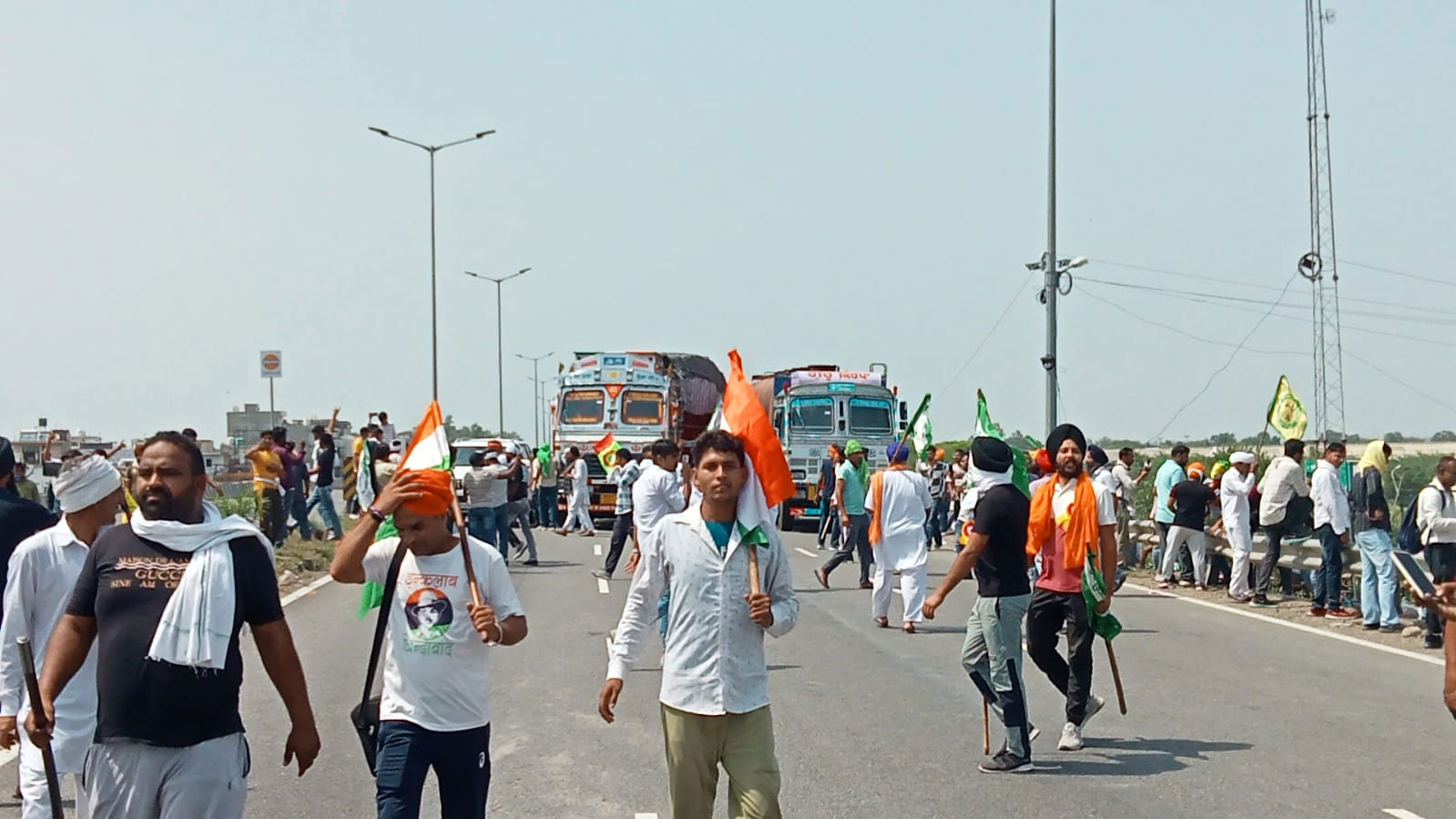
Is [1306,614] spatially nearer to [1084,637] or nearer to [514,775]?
[1084,637]

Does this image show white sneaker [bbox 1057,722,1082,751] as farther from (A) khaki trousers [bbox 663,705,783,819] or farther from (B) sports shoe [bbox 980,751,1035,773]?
(A) khaki trousers [bbox 663,705,783,819]

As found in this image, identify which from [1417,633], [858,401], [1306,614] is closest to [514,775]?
[1417,633]

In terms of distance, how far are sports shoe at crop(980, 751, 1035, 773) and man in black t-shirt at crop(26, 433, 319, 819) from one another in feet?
14.9

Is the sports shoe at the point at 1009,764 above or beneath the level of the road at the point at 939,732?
above

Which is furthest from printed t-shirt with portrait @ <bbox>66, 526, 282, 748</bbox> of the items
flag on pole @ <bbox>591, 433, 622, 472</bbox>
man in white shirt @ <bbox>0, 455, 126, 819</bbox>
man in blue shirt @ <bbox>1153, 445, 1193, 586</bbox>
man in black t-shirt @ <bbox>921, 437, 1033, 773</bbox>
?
flag on pole @ <bbox>591, 433, 622, 472</bbox>

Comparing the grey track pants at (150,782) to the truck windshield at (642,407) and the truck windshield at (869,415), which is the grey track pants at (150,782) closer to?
the truck windshield at (869,415)

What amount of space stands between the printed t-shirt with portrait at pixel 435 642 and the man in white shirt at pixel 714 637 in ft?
1.67

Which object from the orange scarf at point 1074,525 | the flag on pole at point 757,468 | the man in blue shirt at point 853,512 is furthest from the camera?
the man in blue shirt at point 853,512

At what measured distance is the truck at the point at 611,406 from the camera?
34688 millimetres

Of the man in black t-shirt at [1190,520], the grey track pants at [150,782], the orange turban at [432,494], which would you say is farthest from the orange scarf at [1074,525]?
the man in black t-shirt at [1190,520]

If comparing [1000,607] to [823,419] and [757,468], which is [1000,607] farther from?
[823,419]

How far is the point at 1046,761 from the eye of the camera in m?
8.70

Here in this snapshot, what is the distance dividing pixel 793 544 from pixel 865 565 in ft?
31.8

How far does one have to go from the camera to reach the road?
7707mm
